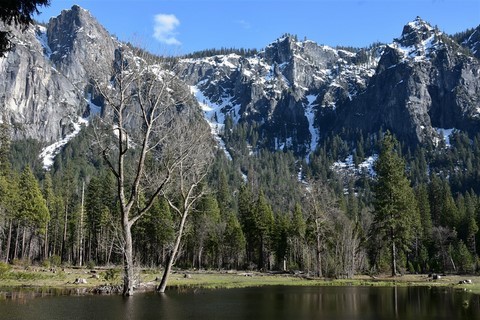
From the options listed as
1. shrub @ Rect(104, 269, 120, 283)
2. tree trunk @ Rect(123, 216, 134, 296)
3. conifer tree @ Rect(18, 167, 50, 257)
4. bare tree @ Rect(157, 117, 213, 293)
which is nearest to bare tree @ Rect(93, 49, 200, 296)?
tree trunk @ Rect(123, 216, 134, 296)

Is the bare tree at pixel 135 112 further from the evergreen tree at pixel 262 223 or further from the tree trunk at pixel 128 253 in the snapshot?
the evergreen tree at pixel 262 223

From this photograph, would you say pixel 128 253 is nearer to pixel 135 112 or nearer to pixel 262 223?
pixel 135 112

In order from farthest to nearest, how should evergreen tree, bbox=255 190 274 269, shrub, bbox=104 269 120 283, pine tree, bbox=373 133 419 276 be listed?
evergreen tree, bbox=255 190 274 269 → pine tree, bbox=373 133 419 276 → shrub, bbox=104 269 120 283

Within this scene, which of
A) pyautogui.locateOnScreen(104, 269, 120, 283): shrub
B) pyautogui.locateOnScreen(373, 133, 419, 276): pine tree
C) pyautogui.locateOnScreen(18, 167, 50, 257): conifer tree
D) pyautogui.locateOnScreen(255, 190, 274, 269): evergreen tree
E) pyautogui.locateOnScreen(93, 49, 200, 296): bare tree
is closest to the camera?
pyautogui.locateOnScreen(93, 49, 200, 296): bare tree

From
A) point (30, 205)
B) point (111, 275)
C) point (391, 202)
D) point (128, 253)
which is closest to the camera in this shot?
point (128, 253)

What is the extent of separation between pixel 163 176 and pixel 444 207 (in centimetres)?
8704

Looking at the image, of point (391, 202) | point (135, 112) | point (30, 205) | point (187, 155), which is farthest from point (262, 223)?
point (135, 112)

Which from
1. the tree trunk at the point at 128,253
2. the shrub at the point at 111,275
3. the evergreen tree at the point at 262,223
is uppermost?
the evergreen tree at the point at 262,223

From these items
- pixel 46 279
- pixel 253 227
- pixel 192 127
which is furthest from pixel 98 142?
pixel 253 227

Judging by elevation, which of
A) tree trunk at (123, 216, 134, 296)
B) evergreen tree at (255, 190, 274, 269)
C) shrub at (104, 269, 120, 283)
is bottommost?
shrub at (104, 269, 120, 283)

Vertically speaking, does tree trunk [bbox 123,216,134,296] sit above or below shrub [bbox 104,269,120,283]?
above

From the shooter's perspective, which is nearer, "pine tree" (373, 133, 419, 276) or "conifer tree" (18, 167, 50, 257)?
"pine tree" (373, 133, 419, 276)

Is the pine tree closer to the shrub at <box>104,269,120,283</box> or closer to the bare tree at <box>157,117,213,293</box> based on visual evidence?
the shrub at <box>104,269,120,283</box>

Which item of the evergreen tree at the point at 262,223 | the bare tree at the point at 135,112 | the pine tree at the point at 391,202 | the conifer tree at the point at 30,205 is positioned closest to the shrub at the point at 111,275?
the bare tree at the point at 135,112
